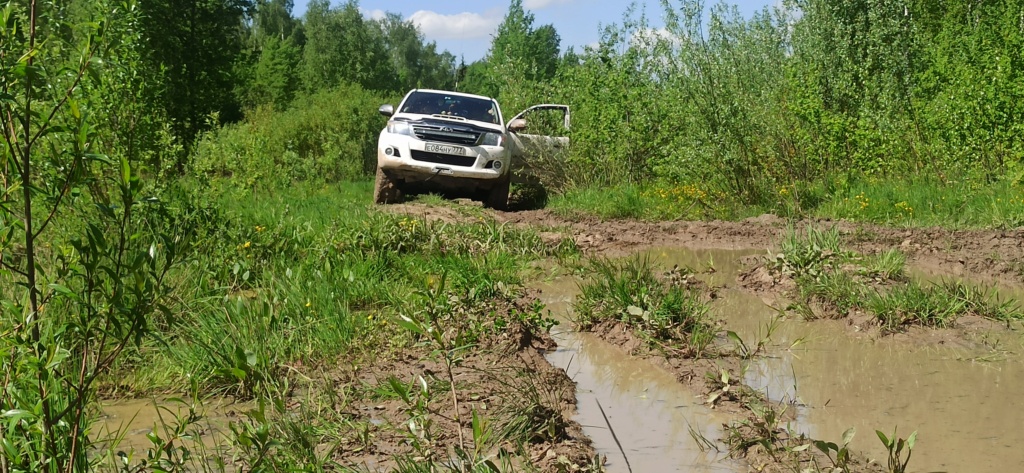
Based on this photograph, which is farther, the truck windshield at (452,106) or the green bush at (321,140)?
the green bush at (321,140)

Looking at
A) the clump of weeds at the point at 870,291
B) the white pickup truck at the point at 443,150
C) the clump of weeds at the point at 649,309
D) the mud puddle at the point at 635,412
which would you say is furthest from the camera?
the white pickup truck at the point at 443,150

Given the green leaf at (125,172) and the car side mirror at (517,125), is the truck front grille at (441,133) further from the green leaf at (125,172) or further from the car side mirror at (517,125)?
the green leaf at (125,172)

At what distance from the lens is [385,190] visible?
12.3 meters

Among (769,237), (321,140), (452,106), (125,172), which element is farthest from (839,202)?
(321,140)

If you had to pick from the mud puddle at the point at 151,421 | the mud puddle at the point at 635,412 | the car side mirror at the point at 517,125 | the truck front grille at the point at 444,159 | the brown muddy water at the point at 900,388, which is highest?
the car side mirror at the point at 517,125

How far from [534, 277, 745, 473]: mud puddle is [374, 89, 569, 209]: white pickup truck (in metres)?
6.56

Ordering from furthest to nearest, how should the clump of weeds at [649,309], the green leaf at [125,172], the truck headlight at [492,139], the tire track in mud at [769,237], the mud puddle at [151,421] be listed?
the truck headlight at [492,139], the tire track in mud at [769,237], the clump of weeds at [649,309], the mud puddle at [151,421], the green leaf at [125,172]

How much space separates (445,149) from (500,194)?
45.9 inches

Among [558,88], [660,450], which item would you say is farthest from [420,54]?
[660,450]

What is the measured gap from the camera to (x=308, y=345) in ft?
16.2

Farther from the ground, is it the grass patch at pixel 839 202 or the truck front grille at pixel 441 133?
the truck front grille at pixel 441 133

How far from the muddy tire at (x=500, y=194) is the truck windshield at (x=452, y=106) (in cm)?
104

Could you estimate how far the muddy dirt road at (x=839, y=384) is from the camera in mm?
3662

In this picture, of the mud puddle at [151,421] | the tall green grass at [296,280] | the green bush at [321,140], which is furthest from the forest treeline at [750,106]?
the mud puddle at [151,421]
